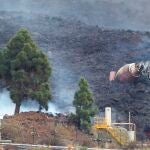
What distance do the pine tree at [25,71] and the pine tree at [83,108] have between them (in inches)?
77.8

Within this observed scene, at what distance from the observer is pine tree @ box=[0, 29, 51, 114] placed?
4028 centimetres

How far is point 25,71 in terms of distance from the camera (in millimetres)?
40938

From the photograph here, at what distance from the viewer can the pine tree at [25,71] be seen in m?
40.3

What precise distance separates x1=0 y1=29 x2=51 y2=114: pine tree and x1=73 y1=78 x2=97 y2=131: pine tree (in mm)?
1975

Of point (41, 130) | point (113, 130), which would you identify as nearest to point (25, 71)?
point (113, 130)

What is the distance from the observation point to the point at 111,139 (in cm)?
3831

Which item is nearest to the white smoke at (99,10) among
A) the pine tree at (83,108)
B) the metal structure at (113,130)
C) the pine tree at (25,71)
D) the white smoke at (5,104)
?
the white smoke at (5,104)

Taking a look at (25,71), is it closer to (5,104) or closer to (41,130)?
(41,130)

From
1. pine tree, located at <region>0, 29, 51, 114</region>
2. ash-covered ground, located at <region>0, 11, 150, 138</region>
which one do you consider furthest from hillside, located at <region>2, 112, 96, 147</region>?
ash-covered ground, located at <region>0, 11, 150, 138</region>

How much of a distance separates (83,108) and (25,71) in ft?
13.6

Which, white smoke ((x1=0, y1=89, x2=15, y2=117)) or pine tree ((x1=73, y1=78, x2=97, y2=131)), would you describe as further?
white smoke ((x1=0, y1=89, x2=15, y2=117))

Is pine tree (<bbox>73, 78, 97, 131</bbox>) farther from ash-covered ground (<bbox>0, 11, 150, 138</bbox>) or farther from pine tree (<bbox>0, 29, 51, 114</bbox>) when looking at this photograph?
ash-covered ground (<bbox>0, 11, 150, 138</bbox>)

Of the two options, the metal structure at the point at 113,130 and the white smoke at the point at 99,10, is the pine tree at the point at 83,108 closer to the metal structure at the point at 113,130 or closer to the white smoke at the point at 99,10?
the metal structure at the point at 113,130

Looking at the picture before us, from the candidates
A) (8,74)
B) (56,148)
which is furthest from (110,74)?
(56,148)
